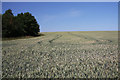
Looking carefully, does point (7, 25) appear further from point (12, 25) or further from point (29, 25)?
point (29, 25)

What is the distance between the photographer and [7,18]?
23531mm

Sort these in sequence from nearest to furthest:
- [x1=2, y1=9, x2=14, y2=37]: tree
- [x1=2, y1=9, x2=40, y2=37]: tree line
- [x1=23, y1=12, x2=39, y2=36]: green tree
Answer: [x1=2, y1=9, x2=14, y2=37]: tree
[x1=2, y1=9, x2=40, y2=37]: tree line
[x1=23, y1=12, x2=39, y2=36]: green tree

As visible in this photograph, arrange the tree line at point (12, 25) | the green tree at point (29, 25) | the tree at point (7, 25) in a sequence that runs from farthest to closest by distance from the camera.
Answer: the green tree at point (29, 25) < the tree line at point (12, 25) < the tree at point (7, 25)

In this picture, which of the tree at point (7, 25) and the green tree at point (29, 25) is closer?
the tree at point (7, 25)

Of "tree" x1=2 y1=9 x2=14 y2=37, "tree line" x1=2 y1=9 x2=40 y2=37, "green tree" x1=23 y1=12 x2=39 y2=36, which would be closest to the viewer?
"tree" x1=2 y1=9 x2=14 y2=37

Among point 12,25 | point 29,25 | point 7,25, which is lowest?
point 7,25

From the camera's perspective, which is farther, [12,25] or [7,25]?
[12,25]

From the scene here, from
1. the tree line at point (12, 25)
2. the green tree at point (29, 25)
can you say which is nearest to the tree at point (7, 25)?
the tree line at point (12, 25)

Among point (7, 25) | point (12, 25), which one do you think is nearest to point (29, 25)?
point (12, 25)

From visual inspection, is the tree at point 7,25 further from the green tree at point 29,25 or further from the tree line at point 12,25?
the green tree at point 29,25

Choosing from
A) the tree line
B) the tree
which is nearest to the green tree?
the tree line

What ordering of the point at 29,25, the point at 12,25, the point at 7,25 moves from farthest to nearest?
the point at 29,25 → the point at 12,25 → the point at 7,25

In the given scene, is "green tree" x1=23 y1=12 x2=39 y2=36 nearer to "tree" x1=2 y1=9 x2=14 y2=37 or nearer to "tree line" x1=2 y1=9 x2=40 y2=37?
"tree line" x1=2 y1=9 x2=40 y2=37

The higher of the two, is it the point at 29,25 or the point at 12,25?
the point at 29,25
